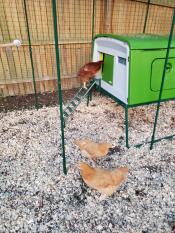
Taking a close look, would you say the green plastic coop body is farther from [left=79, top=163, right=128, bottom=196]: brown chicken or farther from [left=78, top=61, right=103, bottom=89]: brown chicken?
[left=79, top=163, right=128, bottom=196]: brown chicken

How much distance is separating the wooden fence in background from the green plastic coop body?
165 centimetres

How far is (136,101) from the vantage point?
2789mm

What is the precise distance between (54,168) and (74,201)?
22.4 inches

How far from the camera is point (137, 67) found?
261 centimetres

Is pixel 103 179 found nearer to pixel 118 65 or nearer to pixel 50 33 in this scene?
pixel 118 65

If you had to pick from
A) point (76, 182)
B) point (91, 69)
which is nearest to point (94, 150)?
point (76, 182)

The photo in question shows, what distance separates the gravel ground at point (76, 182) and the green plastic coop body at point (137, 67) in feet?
2.34

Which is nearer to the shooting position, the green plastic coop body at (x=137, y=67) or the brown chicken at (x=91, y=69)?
the green plastic coop body at (x=137, y=67)

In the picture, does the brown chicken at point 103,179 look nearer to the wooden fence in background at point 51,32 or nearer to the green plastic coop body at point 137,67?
the green plastic coop body at point 137,67

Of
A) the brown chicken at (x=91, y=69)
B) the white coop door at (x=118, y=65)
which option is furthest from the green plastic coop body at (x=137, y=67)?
the brown chicken at (x=91, y=69)

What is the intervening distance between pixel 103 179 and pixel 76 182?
501 millimetres

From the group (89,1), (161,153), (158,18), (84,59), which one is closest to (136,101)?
(161,153)

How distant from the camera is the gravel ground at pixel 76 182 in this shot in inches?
74.4

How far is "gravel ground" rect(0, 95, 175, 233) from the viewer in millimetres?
1891
